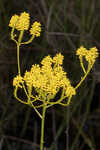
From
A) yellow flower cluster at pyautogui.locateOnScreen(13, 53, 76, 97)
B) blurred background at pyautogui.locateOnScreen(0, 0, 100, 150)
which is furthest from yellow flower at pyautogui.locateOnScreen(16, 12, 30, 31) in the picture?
blurred background at pyautogui.locateOnScreen(0, 0, 100, 150)

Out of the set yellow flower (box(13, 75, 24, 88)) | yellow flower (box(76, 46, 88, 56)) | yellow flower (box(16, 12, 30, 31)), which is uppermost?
yellow flower (box(16, 12, 30, 31))

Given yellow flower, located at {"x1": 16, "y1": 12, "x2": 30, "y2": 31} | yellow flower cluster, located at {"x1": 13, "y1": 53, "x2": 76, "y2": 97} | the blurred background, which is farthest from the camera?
the blurred background

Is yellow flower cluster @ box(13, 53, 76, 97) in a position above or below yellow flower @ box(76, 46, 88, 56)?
below

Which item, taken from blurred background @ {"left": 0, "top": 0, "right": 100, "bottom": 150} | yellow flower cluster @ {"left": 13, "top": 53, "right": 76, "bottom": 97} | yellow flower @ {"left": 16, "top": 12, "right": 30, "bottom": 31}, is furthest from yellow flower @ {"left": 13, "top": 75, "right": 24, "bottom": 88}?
blurred background @ {"left": 0, "top": 0, "right": 100, "bottom": 150}

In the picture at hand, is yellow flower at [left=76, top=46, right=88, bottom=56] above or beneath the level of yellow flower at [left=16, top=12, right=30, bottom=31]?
beneath

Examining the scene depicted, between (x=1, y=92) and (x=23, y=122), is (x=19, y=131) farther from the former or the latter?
(x=1, y=92)

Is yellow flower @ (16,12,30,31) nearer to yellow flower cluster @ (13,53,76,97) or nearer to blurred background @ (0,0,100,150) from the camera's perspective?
yellow flower cluster @ (13,53,76,97)

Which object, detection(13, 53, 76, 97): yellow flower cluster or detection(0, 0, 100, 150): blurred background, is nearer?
detection(13, 53, 76, 97): yellow flower cluster

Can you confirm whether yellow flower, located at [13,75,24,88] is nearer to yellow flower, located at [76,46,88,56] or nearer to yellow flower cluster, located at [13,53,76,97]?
yellow flower cluster, located at [13,53,76,97]

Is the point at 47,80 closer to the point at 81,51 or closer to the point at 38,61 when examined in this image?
the point at 81,51

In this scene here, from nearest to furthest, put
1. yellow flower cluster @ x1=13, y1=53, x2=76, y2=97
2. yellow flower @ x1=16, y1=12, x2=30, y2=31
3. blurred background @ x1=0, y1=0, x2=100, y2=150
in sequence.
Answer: yellow flower cluster @ x1=13, y1=53, x2=76, y2=97 → yellow flower @ x1=16, y1=12, x2=30, y2=31 → blurred background @ x1=0, y1=0, x2=100, y2=150

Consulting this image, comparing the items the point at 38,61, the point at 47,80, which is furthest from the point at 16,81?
the point at 38,61

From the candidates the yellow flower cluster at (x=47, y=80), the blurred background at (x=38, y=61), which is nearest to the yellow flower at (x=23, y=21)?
the yellow flower cluster at (x=47, y=80)
